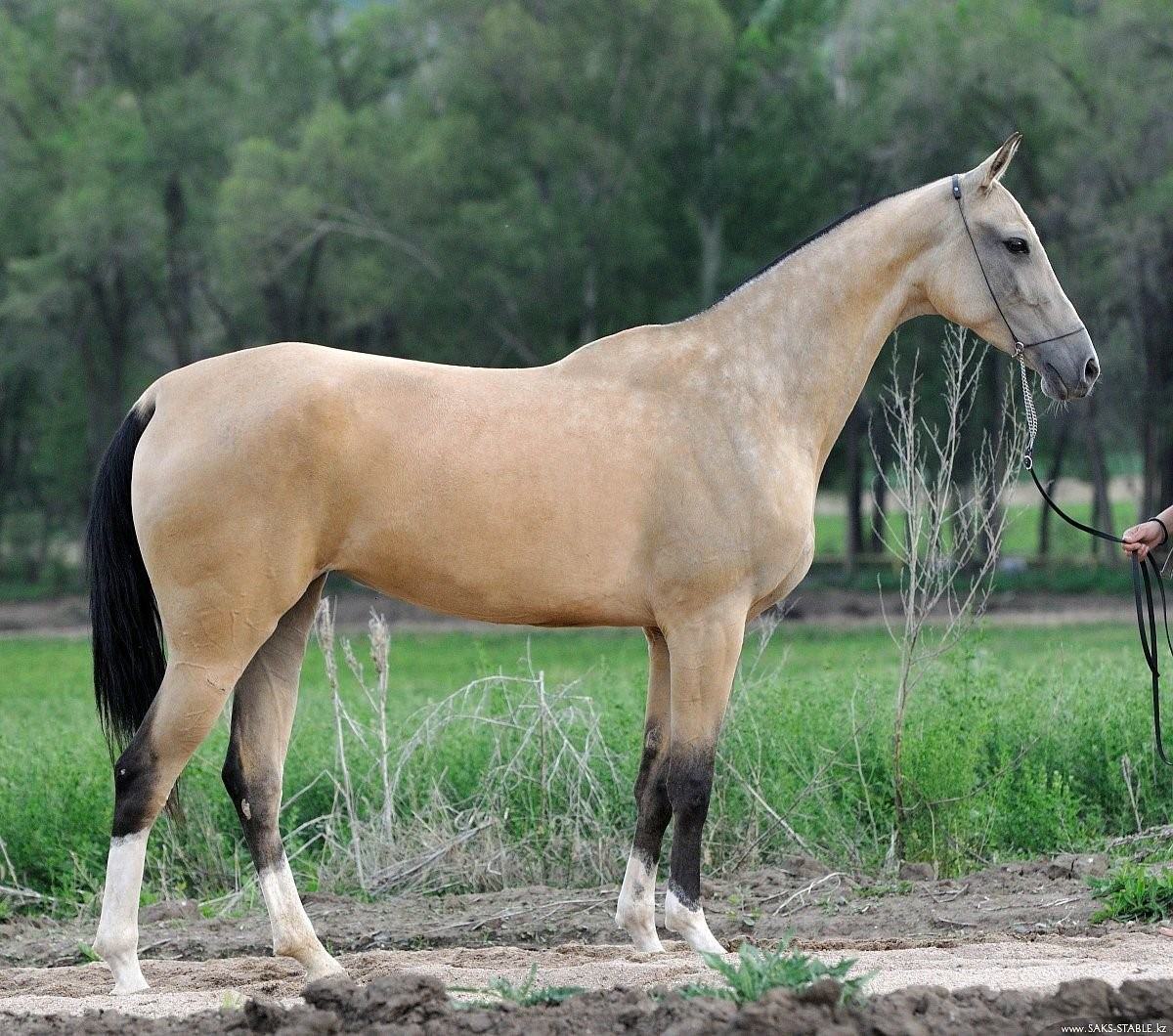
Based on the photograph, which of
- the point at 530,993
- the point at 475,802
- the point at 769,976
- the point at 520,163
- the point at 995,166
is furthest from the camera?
the point at 520,163

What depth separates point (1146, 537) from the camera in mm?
5656

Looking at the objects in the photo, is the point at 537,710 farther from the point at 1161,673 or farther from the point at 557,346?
the point at 557,346

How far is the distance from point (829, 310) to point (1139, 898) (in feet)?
8.35

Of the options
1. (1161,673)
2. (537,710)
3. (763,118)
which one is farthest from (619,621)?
(763,118)

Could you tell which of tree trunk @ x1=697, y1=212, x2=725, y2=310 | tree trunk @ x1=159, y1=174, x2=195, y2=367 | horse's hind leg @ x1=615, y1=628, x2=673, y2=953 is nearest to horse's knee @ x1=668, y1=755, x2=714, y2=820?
horse's hind leg @ x1=615, y1=628, x2=673, y2=953

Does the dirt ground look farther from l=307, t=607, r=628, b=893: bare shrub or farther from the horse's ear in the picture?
the horse's ear

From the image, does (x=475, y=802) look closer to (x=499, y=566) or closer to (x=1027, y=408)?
(x=499, y=566)

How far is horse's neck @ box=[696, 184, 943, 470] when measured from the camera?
549 centimetres

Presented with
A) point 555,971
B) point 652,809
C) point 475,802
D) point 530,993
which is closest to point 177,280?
point 475,802

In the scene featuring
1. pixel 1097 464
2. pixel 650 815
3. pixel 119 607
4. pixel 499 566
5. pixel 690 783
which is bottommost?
pixel 650 815

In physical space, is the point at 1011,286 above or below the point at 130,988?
above

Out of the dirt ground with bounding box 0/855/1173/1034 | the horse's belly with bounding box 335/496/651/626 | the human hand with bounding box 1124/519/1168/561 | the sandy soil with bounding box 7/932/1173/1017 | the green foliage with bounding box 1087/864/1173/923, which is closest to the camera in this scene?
the dirt ground with bounding box 0/855/1173/1034

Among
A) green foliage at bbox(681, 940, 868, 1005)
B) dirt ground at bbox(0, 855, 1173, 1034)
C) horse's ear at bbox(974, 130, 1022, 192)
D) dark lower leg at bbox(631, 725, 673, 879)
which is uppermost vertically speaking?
horse's ear at bbox(974, 130, 1022, 192)

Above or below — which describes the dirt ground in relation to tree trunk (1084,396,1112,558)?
below
